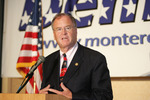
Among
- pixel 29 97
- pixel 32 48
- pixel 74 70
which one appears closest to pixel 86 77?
pixel 74 70

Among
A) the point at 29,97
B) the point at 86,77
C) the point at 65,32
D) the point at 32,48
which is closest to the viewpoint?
the point at 29,97

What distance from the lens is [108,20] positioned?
14.2 feet

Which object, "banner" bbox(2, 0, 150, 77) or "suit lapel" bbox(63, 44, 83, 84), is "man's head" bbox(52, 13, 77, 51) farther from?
"banner" bbox(2, 0, 150, 77)

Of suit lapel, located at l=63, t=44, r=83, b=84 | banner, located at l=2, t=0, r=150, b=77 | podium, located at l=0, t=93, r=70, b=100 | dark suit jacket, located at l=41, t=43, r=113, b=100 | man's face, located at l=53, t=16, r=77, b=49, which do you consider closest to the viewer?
podium, located at l=0, t=93, r=70, b=100

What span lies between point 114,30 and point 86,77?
196cm

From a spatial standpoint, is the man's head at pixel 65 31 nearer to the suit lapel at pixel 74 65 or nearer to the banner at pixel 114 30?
the suit lapel at pixel 74 65

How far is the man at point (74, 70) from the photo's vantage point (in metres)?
2.31

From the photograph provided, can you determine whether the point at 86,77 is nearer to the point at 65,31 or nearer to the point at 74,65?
the point at 74,65

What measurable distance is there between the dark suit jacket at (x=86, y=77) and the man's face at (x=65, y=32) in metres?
0.13

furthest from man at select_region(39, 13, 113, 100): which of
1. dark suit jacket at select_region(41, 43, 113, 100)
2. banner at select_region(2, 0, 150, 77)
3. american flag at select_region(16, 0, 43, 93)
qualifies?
banner at select_region(2, 0, 150, 77)

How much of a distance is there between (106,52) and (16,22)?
2.04m

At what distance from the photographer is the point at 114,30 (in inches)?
167

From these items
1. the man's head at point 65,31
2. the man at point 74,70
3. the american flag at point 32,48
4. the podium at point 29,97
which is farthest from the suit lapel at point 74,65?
the american flag at point 32,48

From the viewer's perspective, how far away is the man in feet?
7.58
